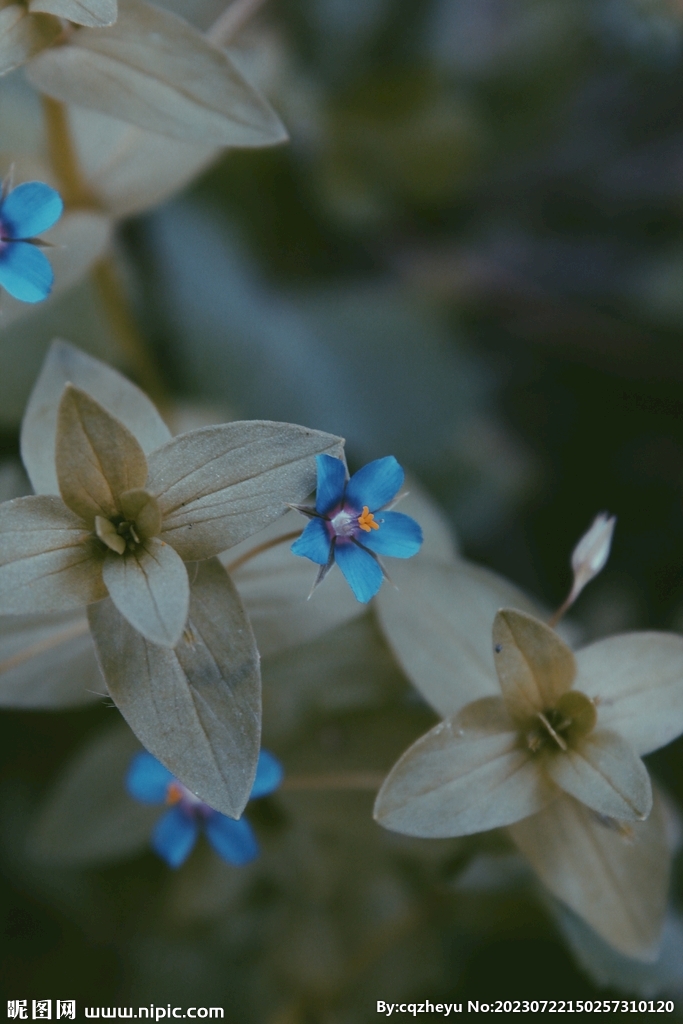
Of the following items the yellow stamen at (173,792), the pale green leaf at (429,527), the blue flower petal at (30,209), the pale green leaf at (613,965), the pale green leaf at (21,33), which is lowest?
the pale green leaf at (613,965)

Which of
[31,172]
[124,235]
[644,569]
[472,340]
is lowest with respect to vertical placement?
Answer: [644,569]

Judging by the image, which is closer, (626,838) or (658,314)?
(626,838)

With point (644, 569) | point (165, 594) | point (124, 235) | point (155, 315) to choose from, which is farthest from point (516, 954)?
point (124, 235)

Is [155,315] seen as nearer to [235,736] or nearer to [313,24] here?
[313,24]

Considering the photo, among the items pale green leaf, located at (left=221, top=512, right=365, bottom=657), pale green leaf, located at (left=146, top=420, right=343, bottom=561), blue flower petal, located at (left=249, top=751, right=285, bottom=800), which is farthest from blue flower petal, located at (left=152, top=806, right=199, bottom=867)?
pale green leaf, located at (left=146, top=420, right=343, bottom=561)

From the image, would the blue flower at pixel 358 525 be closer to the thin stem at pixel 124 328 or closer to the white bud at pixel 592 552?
the white bud at pixel 592 552

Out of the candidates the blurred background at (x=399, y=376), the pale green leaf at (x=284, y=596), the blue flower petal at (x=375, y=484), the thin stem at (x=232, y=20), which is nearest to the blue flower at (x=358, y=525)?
the blue flower petal at (x=375, y=484)

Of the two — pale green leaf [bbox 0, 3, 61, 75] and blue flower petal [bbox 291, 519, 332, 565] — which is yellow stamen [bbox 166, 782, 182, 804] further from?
pale green leaf [bbox 0, 3, 61, 75]
